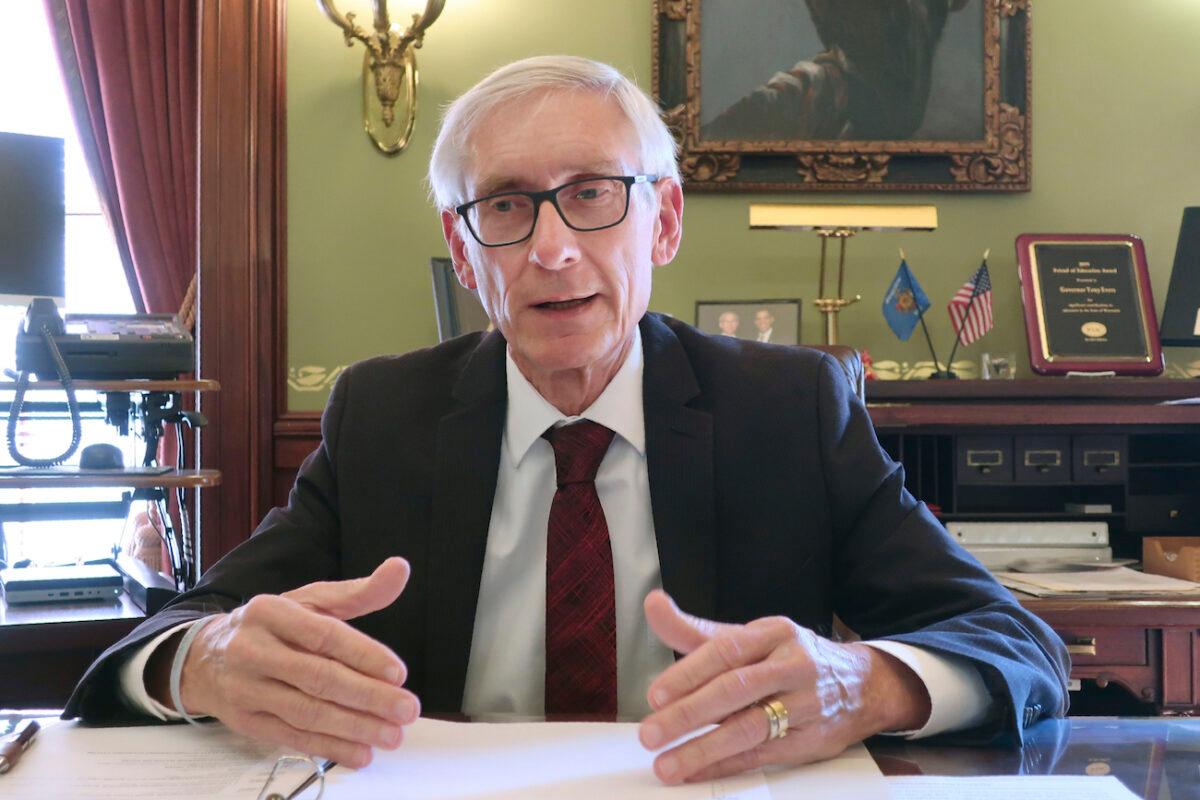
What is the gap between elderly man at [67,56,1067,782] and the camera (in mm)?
1356

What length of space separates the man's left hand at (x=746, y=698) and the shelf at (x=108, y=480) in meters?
1.73

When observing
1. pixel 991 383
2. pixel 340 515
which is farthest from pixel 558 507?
pixel 991 383

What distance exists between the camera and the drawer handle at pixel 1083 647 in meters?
2.23

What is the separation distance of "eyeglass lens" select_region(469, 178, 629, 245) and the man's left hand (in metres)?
0.64

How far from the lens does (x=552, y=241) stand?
139 cm

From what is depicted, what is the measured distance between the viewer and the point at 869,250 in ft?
9.79

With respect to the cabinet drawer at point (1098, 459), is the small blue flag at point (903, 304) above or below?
above

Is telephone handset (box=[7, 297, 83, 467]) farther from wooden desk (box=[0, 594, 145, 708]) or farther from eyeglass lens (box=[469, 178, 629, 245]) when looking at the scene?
eyeglass lens (box=[469, 178, 629, 245])

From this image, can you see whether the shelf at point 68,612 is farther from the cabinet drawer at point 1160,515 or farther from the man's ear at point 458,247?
the cabinet drawer at point 1160,515

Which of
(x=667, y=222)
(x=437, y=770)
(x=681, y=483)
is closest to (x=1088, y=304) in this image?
(x=667, y=222)

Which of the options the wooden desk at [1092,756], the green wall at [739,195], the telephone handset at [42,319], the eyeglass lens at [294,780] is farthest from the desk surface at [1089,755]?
the green wall at [739,195]

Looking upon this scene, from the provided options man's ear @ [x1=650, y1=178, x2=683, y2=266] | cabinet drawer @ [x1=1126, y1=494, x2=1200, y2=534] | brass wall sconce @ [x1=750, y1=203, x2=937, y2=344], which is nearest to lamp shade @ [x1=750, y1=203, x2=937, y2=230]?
brass wall sconce @ [x1=750, y1=203, x2=937, y2=344]

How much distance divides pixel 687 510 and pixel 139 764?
0.70m

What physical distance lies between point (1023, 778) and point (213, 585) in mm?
914
